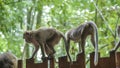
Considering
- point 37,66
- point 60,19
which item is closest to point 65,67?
point 37,66

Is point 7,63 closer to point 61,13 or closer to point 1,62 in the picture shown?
point 1,62

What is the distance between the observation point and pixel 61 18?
22.0 ft

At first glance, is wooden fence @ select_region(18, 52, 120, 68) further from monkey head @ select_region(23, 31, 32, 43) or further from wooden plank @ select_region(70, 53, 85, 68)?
monkey head @ select_region(23, 31, 32, 43)

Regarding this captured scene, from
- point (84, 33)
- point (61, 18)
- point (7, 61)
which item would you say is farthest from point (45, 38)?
point (61, 18)

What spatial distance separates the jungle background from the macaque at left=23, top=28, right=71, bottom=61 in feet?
3.12

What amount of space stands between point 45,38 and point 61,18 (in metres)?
3.05

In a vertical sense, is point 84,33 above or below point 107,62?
above

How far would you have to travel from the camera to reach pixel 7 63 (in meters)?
2.83

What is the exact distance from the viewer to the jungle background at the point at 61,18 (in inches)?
201

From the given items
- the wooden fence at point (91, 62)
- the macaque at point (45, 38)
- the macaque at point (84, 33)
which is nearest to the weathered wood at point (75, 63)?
the wooden fence at point (91, 62)

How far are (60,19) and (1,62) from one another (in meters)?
4.05

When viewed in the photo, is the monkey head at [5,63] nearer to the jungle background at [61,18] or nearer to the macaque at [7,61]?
the macaque at [7,61]

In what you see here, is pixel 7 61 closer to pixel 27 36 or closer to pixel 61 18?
pixel 27 36

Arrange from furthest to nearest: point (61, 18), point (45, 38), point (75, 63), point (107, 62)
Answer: point (61, 18), point (45, 38), point (75, 63), point (107, 62)
